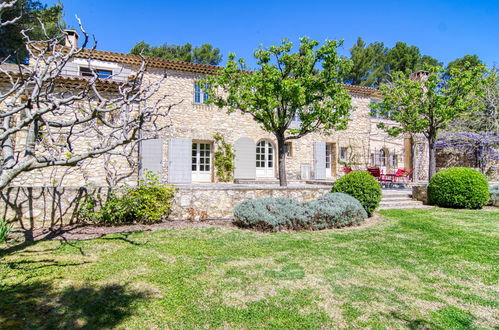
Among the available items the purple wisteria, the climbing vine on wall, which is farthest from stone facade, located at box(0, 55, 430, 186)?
the purple wisteria

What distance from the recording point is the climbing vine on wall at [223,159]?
Result: 1459cm

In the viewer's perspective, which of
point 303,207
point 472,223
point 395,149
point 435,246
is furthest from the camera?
point 395,149

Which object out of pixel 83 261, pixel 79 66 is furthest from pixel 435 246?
pixel 79 66

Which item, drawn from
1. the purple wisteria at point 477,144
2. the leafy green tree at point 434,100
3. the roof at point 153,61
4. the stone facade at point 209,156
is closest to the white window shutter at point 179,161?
the stone facade at point 209,156

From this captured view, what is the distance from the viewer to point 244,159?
49.5ft

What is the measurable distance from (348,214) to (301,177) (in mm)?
9224

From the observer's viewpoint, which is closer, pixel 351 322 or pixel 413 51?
pixel 351 322

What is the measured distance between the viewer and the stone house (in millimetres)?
13391

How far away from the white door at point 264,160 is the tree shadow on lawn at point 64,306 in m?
12.8

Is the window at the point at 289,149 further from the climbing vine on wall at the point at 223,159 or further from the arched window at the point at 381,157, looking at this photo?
the arched window at the point at 381,157

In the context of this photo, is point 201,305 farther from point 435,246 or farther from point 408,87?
point 408,87

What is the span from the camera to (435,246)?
18.0 ft

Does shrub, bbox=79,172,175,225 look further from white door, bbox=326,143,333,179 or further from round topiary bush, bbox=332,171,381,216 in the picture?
white door, bbox=326,143,333,179

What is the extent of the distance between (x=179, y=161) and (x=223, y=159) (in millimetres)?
2094
